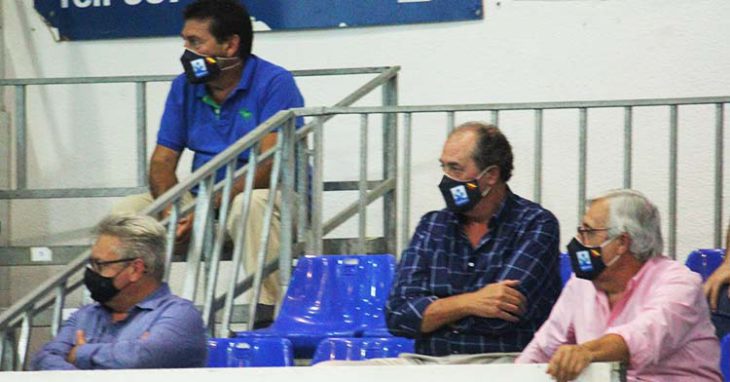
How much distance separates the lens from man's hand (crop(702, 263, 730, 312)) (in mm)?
4527

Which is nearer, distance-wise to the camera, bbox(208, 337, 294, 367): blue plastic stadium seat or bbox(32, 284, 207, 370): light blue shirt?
bbox(32, 284, 207, 370): light blue shirt

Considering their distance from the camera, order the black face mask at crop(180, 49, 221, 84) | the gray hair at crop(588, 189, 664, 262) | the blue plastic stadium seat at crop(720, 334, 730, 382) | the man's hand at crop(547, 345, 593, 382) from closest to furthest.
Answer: the man's hand at crop(547, 345, 593, 382) < the gray hair at crop(588, 189, 664, 262) < the blue plastic stadium seat at crop(720, 334, 730, 382) < the black face mask at crop(180, 49, 221, 84)

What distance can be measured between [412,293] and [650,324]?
0.86 meters

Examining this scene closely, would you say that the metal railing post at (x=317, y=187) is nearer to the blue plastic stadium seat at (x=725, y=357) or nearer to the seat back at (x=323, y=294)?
the seat back at (x=323, y=294)

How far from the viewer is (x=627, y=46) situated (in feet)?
20.4

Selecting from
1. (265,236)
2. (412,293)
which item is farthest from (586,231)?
(265,236)

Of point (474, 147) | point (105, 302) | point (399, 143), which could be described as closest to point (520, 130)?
point (399, 143)

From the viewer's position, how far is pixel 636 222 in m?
3.95

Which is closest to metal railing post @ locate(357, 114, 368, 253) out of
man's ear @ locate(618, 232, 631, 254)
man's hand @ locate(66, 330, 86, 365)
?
man's hand @ locate(66, 330, 86, 365)

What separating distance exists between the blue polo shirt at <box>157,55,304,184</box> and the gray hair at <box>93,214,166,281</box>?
1093 millimetres

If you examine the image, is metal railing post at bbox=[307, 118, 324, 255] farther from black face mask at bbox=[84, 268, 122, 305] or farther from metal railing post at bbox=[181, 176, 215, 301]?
black face mask at bbox=[84, 268, 122, 305]

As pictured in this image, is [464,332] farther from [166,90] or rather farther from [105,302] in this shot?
[166,90]

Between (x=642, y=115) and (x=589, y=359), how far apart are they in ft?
9.14

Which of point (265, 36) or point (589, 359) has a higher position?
point (265, 36)
